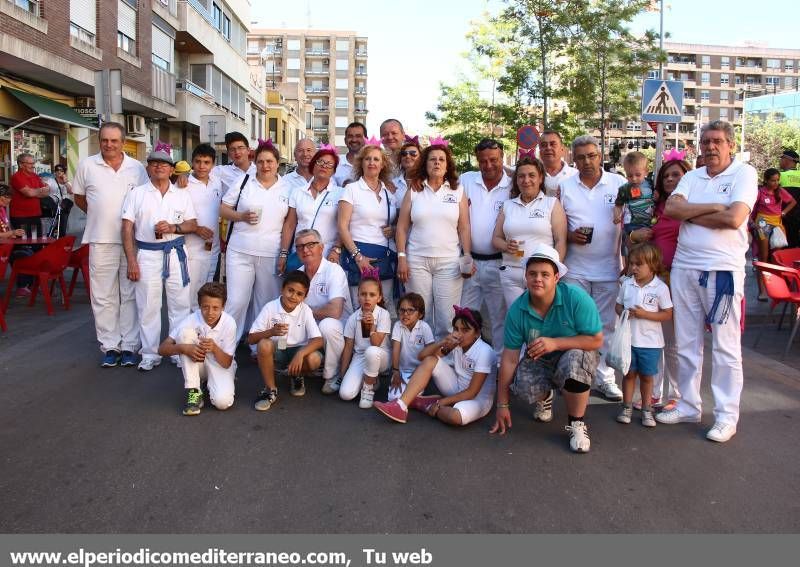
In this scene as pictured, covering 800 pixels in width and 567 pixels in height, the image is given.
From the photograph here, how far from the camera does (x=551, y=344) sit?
4.55 m

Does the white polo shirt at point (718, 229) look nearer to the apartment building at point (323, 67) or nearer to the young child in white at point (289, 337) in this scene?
the young child in white at point (289, 337)

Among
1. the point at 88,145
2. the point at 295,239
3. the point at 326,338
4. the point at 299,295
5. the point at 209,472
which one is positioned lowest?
the point at 209,472

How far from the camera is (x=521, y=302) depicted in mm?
4832

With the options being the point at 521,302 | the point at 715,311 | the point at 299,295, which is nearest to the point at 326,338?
the point at 299,295

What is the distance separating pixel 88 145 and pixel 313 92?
83318mm

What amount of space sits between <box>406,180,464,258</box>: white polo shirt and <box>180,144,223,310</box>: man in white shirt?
2.16 m

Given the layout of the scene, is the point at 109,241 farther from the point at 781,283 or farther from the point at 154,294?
the point at 781,283

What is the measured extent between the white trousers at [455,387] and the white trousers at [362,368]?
1.59ft

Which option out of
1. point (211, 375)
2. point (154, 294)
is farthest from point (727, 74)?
point (211, 375)

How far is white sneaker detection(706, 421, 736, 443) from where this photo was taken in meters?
4.60

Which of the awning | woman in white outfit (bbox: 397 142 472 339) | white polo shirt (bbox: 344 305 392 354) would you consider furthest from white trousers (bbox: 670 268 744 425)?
the awning

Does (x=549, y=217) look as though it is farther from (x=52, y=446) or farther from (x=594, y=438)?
(x=52, y=446)

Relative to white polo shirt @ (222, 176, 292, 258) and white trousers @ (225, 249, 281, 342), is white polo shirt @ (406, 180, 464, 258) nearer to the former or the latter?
white polo shirt @ (222, 176, 292, 258)

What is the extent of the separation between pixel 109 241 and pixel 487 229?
11.6ft
